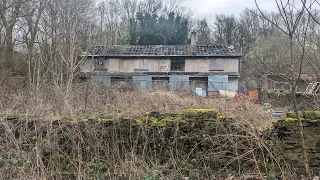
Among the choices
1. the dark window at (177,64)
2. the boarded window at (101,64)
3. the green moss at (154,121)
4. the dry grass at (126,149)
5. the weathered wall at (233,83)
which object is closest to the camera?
the dry grass at (126,149)

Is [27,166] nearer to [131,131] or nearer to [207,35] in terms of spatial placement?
[131,131]

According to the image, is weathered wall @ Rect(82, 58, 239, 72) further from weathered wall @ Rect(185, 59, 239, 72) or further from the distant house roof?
the distant house roof

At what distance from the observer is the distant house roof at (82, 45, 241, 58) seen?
2792 cm

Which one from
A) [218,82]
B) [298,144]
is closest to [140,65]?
[218,82]

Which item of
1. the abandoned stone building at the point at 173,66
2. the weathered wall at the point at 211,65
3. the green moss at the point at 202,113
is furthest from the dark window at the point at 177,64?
the green moss at the point at 202,113

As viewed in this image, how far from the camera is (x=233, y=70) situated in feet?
90.5

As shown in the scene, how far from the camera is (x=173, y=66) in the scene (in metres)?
28.6

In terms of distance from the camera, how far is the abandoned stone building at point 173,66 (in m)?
27.3

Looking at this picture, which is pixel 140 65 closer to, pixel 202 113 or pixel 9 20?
pixel 9 20

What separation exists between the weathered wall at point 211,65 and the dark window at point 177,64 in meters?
0.57

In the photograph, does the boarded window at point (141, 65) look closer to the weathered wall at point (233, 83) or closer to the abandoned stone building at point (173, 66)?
the abandoned stone building at point (173, 66)

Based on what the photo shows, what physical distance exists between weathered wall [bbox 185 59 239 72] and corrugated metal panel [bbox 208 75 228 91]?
1.10 meters

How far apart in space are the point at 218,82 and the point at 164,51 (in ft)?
22.5

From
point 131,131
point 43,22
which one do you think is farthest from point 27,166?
point 43,22
